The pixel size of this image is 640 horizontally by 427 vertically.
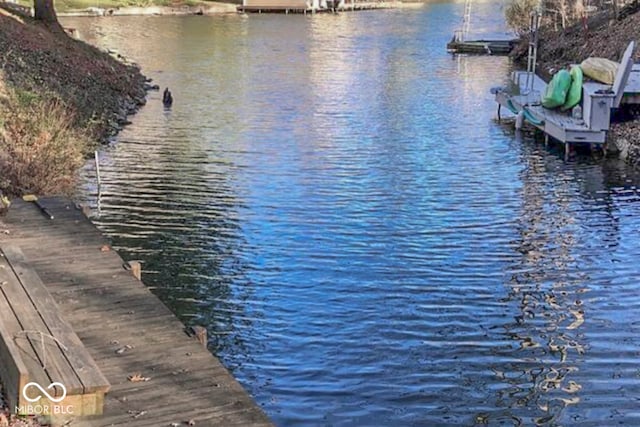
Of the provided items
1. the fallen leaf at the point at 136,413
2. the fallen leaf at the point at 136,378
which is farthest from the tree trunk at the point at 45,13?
the fallen leaf at the point at 136,413

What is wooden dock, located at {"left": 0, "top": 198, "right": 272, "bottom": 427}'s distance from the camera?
8.37 metres

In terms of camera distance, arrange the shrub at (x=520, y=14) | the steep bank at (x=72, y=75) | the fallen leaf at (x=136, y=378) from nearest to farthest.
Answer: the fallen leaf at (x=136, y=378), the steep bank at (x=72, y=75), the shrub at (x=520, y=14)

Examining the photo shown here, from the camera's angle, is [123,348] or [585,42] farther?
[585,42]

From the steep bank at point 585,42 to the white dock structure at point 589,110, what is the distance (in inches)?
257

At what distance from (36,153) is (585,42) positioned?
115 ft

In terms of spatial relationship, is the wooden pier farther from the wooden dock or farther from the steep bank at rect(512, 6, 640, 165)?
the wooden dock

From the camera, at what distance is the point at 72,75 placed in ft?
104

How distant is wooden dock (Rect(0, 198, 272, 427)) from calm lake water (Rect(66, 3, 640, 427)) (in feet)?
5.29

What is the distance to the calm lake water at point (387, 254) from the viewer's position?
1169 cm

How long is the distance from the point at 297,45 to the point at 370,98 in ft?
88.1

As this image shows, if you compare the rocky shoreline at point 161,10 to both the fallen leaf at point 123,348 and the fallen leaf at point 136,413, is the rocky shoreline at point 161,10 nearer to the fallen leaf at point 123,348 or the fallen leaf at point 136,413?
the fallen leaf at point 123,348

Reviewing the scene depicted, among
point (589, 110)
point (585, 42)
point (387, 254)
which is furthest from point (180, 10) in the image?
point (387, 254)

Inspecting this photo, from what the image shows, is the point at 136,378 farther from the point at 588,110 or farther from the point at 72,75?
the point at 72,75

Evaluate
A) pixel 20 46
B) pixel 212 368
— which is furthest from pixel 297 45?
pixel 212 368
